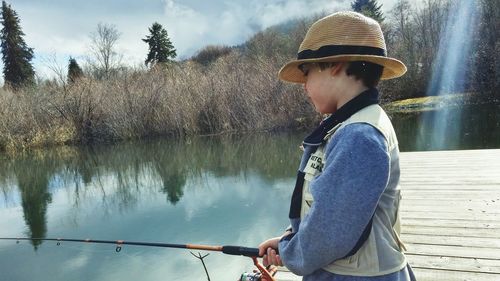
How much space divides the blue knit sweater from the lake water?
10.8ft

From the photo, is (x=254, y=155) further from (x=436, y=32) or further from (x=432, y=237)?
(x=436, y=32)

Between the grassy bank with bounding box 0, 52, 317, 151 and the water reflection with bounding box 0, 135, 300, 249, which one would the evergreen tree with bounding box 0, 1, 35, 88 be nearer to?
the grassy bank with bounding box 0, 52, 317, 151

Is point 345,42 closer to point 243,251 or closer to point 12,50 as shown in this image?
point 243,251

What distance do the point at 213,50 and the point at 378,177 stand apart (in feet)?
163

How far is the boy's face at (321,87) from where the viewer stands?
46.4 inches

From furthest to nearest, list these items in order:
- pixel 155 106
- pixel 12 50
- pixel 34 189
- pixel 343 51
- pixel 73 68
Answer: pixel 12 50, pixel 73 68, pixel 155 106, pixel 34 189, pixel 343 51

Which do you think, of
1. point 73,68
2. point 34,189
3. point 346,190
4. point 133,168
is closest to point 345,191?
point 346,190

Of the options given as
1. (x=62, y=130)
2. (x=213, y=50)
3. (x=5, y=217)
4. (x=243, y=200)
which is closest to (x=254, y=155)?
(x=243, y=200)

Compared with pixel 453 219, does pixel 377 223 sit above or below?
above

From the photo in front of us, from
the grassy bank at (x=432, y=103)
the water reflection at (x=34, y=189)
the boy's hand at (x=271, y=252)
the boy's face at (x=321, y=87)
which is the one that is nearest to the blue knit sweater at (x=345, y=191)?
the boy's face at (x=321, y=87)

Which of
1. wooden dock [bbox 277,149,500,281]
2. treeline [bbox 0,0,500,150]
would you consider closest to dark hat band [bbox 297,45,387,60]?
wooden dock [bbox 277,149,500,281]

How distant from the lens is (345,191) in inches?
39.8

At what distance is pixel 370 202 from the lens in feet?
3.33

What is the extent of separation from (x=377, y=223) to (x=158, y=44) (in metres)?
37.1
